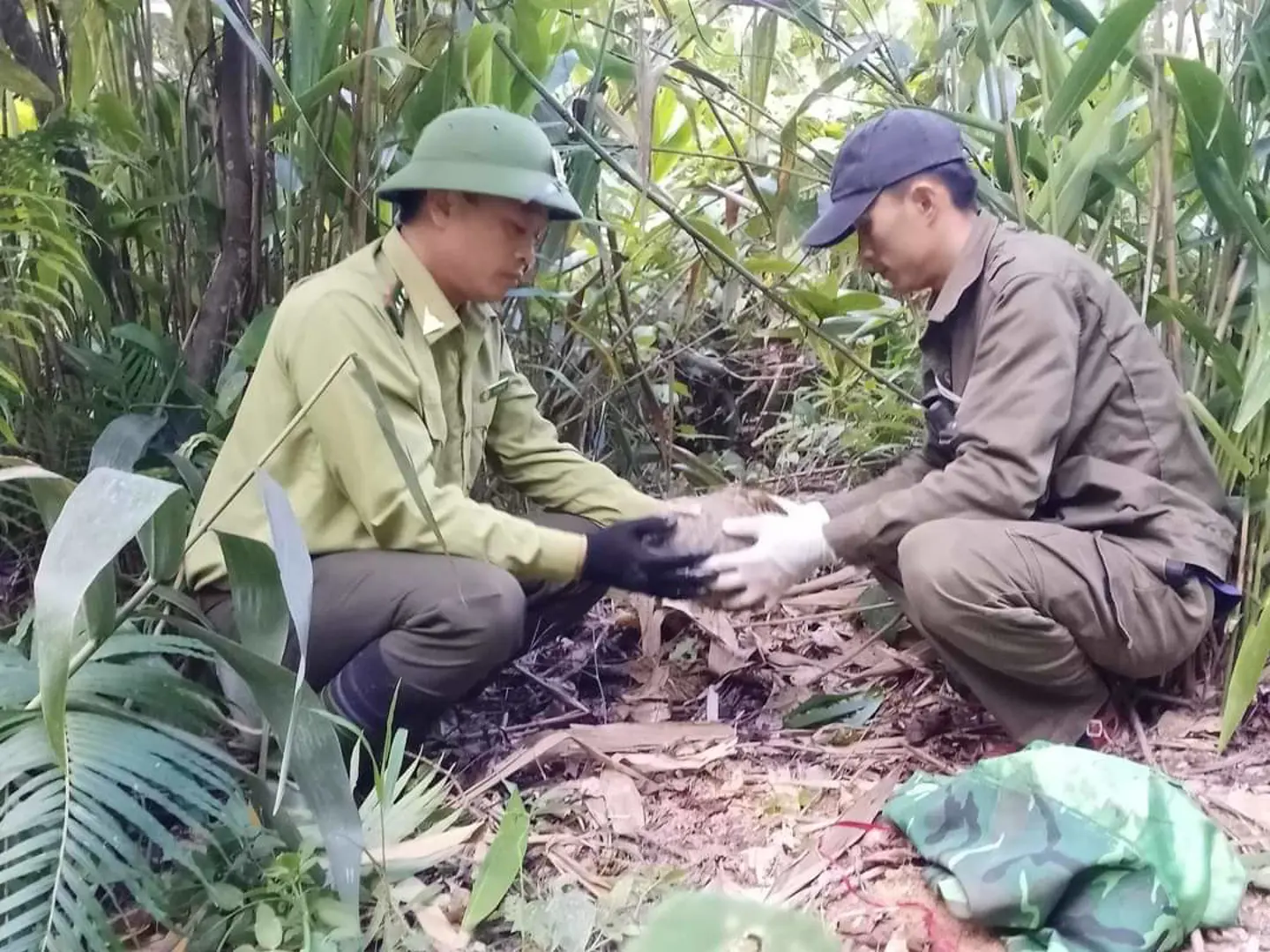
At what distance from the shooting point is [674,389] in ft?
8.82

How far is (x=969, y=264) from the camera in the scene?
5.25ft

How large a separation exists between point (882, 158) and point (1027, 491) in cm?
51

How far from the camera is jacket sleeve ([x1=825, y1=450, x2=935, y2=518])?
1.89m

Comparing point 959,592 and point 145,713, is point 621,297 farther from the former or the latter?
point 145,713

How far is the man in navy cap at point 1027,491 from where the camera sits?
1.51 meters

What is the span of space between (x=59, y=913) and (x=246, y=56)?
1395 mm

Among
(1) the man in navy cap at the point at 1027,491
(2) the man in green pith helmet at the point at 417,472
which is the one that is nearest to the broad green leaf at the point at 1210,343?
(1) the man in navy cap at the point at 1027,491

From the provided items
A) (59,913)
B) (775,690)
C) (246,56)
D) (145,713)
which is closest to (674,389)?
(775,690)

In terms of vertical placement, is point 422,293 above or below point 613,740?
above

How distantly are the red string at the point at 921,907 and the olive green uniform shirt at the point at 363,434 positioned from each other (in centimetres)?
52

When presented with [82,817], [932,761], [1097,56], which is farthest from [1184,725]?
[82,817]

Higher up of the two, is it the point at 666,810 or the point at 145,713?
the point at 145,713

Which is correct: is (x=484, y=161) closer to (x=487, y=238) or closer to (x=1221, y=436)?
(x=487, y=238)

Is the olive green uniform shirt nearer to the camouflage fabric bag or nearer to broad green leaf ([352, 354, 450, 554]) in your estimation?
broad green leaf ([352, 354, 450, 554])
